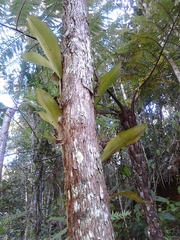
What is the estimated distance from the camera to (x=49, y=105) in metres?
0.97

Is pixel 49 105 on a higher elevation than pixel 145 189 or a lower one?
higher

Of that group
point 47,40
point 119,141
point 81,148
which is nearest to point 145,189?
point 119,141

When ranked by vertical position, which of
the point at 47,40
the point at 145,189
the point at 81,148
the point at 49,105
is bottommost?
the point at 145,189

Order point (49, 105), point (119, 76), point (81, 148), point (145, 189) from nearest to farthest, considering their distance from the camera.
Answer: point (81, 148), point (49, 105), point (119, 76), point (145, 189)

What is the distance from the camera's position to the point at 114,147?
98 centimetres

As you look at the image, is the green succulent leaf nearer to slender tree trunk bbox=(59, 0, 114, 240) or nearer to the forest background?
slender tree trunk bbox=(59, 0, 114, 240)

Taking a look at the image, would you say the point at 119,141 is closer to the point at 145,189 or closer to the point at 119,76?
the point at 119,76

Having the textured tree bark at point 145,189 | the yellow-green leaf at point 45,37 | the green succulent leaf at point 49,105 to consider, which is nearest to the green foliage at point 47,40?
the yellow-green leaf at point 45,37

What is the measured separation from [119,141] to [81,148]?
9.2 inches

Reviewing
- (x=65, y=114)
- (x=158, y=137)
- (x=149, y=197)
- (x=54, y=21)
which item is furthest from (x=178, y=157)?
(x=65, y=114)

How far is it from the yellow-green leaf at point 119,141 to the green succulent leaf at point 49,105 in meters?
0.26

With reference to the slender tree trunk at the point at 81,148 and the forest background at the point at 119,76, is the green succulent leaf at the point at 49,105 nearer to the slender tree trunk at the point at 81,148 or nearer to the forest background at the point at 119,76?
the slender tree trunk at the point at 81,148

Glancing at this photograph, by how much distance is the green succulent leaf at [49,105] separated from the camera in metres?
0.96

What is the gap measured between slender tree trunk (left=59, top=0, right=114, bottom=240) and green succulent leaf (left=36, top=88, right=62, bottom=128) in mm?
44
